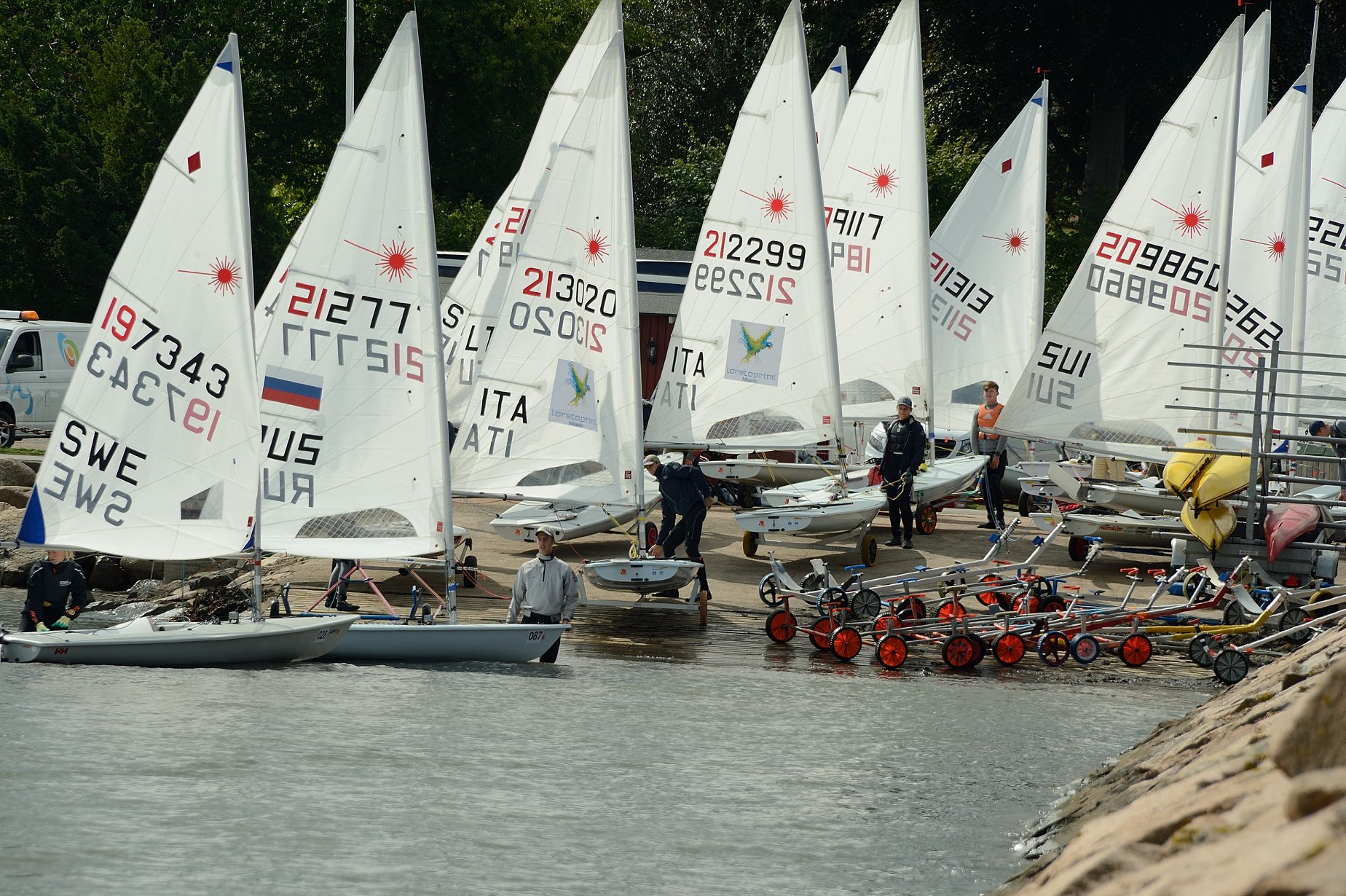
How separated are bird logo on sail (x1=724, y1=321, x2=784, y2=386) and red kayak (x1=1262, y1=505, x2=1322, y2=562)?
6031 mm

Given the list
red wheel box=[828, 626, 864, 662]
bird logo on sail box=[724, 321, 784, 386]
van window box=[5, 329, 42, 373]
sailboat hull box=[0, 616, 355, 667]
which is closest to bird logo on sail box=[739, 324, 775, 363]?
bird logo on sail box=[724, 321, 784, 386]

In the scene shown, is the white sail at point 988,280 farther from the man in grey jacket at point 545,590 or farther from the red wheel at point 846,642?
the man in grey jacket at point 545,590

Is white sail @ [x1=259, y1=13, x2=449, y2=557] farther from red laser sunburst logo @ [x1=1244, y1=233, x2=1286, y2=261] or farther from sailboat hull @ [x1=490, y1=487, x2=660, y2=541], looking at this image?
red laser sunburst logo @ [x1=1244, y1=233, x2=1286, y2=261]

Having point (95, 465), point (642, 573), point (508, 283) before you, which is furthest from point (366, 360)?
point (508, 283)

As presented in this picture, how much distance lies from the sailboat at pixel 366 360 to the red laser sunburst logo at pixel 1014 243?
495 inches

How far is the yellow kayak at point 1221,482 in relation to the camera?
17.1m

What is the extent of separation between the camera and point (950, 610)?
15875 millimetres

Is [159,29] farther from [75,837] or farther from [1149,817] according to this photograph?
[1149,817]

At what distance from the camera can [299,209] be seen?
44.5 meters

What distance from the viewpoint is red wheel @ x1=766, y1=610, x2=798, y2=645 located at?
15.8 meters

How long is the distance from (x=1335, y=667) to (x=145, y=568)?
18502mm

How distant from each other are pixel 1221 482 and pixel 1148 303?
3.37 metres

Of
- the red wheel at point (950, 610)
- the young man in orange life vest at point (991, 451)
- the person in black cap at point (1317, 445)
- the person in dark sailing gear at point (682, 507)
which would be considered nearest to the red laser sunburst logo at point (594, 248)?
the person in dark sailing gear at point (682, 507)

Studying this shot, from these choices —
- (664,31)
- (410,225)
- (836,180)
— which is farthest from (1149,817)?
(664,31)
